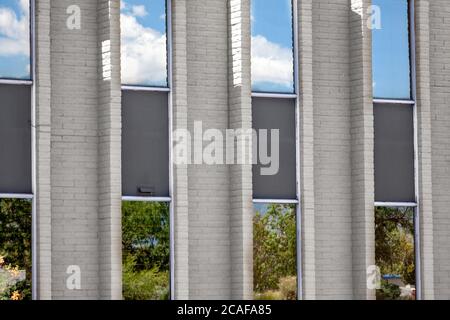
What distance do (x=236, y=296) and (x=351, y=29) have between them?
545cm

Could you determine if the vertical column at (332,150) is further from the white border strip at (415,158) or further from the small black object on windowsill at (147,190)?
the small black object on windowsill at (147,190)

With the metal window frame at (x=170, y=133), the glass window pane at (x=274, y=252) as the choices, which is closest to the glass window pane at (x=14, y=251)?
the metal window frame at (x=170, y=133)

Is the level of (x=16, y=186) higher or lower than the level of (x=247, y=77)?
lower

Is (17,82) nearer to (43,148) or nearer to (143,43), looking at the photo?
(43,148)

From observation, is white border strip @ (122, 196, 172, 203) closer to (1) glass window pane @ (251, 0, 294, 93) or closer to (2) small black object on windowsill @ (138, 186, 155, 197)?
(2) small black object on windowsill @ (138, 186, 155, 197)

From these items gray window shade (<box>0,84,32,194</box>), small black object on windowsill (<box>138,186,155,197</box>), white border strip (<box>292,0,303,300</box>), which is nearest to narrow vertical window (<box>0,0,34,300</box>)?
gray window shade (<box>0,84,32,194</box>)

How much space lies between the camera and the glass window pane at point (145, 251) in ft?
68.5

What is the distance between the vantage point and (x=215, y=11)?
21859 mm

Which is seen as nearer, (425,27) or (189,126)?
Result: (189,126)

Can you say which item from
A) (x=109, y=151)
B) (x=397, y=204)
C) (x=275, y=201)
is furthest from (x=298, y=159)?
(x=109, y=151)

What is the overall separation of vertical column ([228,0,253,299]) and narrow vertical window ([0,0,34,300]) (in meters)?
3.60

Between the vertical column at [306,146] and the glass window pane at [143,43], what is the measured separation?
255cm
